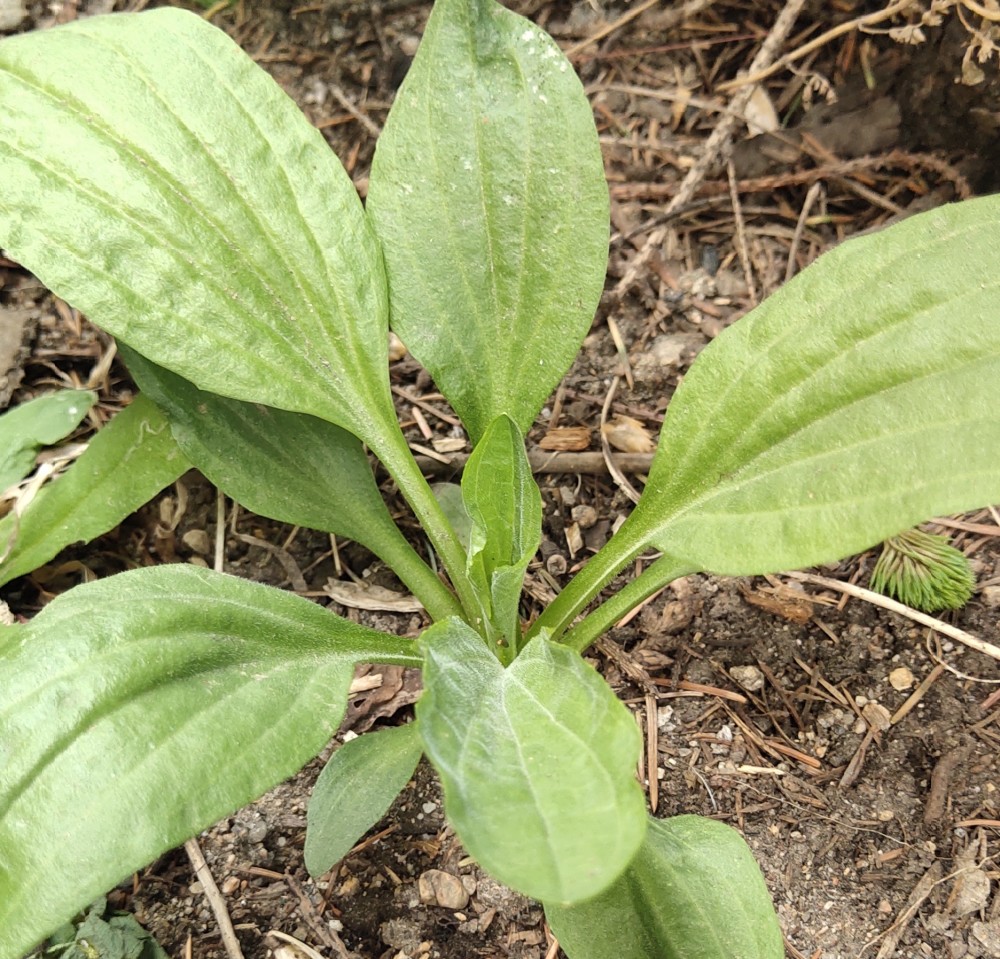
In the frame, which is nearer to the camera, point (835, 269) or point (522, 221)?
point (835, 269)

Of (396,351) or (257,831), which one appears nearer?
(257,831)

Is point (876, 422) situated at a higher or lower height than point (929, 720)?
higher

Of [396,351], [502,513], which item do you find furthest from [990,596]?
[396,351]

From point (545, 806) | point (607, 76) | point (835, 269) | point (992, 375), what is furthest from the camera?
point (607, 76)

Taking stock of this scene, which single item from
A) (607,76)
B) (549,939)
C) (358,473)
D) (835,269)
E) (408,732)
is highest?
(607,76)

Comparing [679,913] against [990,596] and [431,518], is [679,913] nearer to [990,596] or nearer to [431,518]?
[431,518]

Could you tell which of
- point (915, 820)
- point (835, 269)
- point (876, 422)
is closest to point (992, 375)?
point (876, 422)

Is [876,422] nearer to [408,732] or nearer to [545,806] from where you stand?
[545,806]
